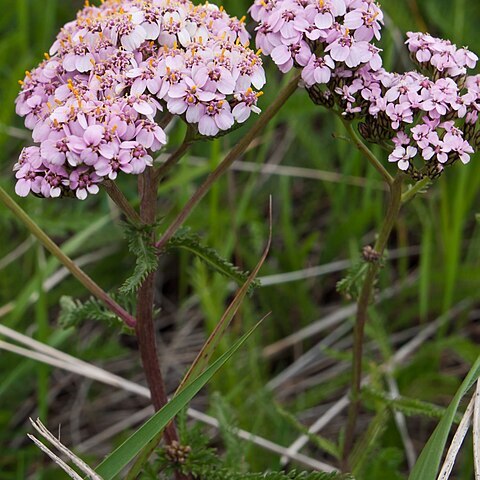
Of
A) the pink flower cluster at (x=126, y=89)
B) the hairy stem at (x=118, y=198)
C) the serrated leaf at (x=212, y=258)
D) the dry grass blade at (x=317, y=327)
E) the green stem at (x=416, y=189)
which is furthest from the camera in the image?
the dry grass blade at (x=317, y=327)

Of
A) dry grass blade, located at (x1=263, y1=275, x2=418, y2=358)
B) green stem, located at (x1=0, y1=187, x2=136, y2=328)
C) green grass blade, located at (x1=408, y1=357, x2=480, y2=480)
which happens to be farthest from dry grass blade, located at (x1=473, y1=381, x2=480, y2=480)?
dry grass blade, located at (x1=263, y1=275, x2=418, y2=358)

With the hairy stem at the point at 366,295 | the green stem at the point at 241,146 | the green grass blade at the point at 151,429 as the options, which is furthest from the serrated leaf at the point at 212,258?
the hairy stem at the point at 366,295

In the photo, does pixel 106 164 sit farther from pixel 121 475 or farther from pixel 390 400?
pixel 121 475

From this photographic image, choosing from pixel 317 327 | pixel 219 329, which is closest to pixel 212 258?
pixel 219 329

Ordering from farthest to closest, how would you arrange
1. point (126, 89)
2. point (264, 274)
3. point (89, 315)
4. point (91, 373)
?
point (264, 274) < point (91, 373) < point (89, 315) < point (126, 89)

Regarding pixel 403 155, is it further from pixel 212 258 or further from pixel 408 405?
pixel 408 405

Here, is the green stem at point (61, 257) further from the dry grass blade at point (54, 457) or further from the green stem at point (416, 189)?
the green stem at point (416, 189)
